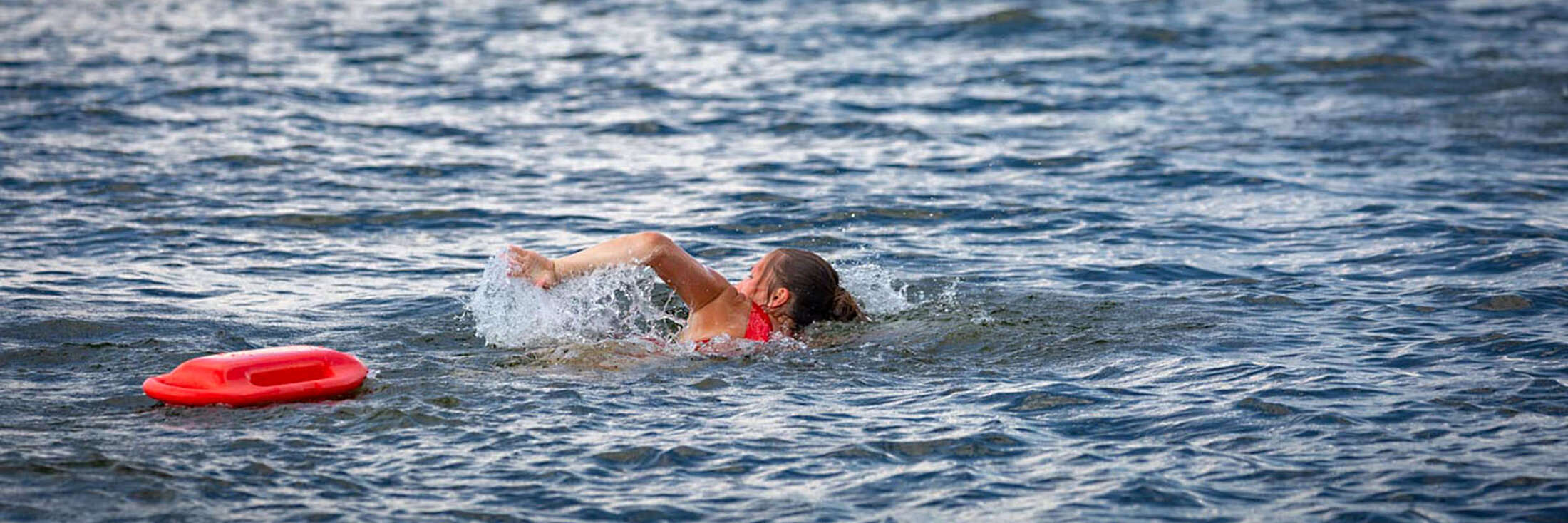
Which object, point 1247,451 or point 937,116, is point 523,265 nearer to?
point 1247,451

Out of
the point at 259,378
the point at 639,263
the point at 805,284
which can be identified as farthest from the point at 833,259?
the point at 259,378

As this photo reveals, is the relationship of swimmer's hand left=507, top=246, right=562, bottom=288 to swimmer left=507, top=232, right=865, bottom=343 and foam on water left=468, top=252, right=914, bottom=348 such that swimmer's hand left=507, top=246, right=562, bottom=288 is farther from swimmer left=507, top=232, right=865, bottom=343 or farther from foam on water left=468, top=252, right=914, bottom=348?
foam on water left=468, top=252, right=914, bottom=348

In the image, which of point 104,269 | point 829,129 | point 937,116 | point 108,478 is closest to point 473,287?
point 104,269

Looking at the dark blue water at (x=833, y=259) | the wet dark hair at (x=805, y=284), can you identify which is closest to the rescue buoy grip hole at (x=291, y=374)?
the dark blue water at (x=833, y=259)

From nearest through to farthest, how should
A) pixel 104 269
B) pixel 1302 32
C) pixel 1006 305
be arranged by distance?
pixel 1006 305 < pixel 104 269 < pixel 1302 32

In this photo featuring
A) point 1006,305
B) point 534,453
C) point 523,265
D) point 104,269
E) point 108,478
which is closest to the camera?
point 108,478

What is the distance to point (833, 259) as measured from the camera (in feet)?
35.7

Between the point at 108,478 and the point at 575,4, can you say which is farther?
the point at 575,4

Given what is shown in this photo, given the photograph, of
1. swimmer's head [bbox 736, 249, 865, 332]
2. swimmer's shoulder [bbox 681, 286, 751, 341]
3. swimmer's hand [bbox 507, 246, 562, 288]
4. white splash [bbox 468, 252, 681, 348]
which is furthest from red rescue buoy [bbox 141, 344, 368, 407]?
swimmer's head [bbox 736, 249, 865, 332]

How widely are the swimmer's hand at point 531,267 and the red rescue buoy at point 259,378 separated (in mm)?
889

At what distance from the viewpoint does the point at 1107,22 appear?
75.0ft

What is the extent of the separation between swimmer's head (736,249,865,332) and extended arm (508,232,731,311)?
0.32 meters

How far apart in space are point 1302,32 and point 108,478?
19.4m

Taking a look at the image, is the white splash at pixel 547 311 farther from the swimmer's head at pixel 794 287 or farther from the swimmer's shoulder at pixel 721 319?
the swimmer's head at pixel 794 287
